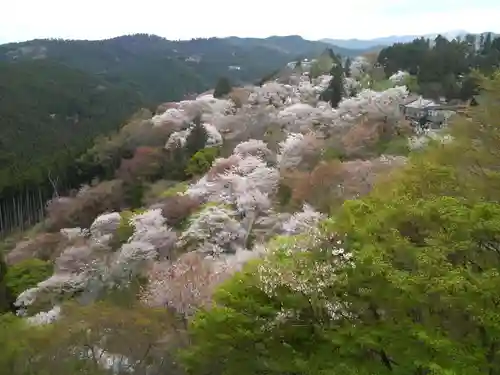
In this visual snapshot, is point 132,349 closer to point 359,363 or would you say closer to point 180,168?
point 359,363

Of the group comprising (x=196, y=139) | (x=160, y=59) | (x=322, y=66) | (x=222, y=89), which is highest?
(x=322, y=66)

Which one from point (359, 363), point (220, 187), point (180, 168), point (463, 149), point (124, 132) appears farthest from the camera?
point (124, 132)

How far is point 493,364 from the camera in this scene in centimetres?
569

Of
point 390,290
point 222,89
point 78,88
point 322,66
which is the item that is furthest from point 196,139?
point 78,88

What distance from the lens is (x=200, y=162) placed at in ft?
90.0

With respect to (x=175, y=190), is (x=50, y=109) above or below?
below

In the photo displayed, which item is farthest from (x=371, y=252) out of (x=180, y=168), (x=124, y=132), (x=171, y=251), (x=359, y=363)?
(x=124, y=132)

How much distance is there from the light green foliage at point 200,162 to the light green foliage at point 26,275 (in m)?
9.06

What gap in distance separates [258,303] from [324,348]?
3.43 feet

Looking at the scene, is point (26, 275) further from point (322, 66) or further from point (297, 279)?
point (322, 66)

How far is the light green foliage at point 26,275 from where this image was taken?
63.5ft

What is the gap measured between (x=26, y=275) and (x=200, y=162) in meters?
10.4

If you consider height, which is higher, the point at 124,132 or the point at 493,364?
the point at 493,364

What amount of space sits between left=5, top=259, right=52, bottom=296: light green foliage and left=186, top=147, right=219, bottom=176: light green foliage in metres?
9.06
